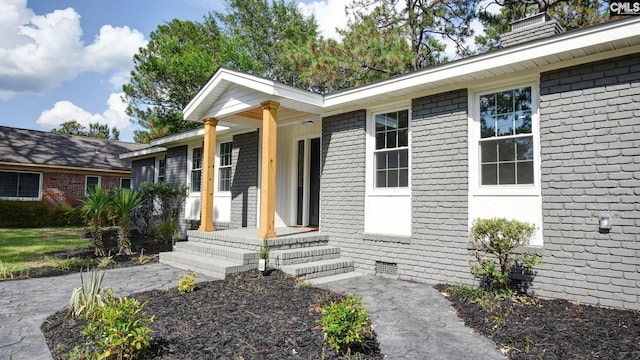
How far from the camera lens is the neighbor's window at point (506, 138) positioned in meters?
5.12

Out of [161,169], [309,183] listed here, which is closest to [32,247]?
[161,169]

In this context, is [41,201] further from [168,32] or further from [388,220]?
[388,220]

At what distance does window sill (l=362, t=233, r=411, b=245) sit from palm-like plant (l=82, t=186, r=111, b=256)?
19.2ft

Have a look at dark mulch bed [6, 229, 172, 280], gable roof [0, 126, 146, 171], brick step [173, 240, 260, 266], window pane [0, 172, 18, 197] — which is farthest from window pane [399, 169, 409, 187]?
window pane [0, 172, 18, 197]

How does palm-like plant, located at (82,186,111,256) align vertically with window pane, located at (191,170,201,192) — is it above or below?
below

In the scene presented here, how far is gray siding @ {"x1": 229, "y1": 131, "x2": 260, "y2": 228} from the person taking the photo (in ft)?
30.7

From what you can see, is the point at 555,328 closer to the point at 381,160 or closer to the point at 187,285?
the point at 381,160

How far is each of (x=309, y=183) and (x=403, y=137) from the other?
3257mm

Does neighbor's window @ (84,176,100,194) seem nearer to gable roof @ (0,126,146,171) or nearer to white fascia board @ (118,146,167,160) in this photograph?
gable roof @ (0,126,146,171)

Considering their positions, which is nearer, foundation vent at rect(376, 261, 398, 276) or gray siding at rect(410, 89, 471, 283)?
gray siding at rect(410, 89, 471, 283)

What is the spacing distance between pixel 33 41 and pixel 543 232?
22460mm

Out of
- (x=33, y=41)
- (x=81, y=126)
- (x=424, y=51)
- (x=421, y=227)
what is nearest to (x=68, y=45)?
(x=33, y=41)

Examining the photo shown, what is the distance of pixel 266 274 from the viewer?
5734 millimetres

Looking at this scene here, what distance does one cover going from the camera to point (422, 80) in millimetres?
5750
